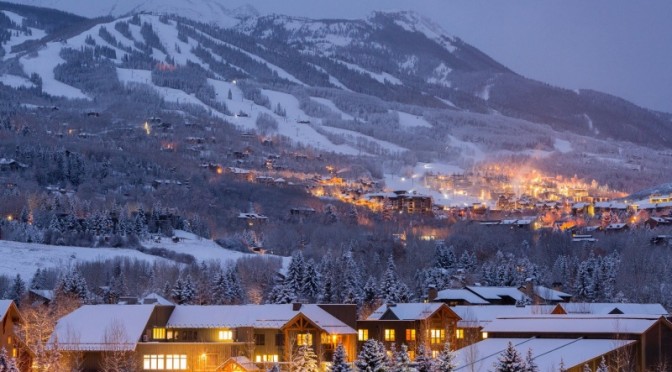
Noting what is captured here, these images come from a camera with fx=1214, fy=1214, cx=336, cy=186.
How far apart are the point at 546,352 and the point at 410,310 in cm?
2231

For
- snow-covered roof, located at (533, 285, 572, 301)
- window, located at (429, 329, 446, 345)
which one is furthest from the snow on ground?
window, located at (429, 329, 446, 345)

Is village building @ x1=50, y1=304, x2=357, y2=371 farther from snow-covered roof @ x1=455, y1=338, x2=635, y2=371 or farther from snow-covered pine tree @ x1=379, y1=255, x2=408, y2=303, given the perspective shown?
snow-covered pine tree @ x1=379, y1=255, x2=408, y2=303

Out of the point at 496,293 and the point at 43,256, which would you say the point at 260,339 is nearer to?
the point at 496,293

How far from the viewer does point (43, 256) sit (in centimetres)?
11412

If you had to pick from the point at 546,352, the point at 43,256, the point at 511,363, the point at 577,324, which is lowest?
the point at 546,352

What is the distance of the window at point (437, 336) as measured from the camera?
235ft

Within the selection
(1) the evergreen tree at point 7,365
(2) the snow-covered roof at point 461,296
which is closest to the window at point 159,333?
(1) the evergreen tree at point 7,365

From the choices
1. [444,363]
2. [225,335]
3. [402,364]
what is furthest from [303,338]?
[444,363]

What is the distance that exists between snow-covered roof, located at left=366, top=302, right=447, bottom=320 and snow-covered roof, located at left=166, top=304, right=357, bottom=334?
7.31 m

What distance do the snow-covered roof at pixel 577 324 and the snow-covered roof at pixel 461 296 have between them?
23.4 metres

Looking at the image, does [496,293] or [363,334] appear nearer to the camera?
[363,334]

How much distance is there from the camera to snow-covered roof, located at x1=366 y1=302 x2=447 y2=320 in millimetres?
72625

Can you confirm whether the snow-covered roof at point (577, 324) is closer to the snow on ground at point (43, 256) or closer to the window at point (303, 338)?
the window at point (303, 338)

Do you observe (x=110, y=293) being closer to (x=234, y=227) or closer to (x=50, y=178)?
(x=234, y=227)
